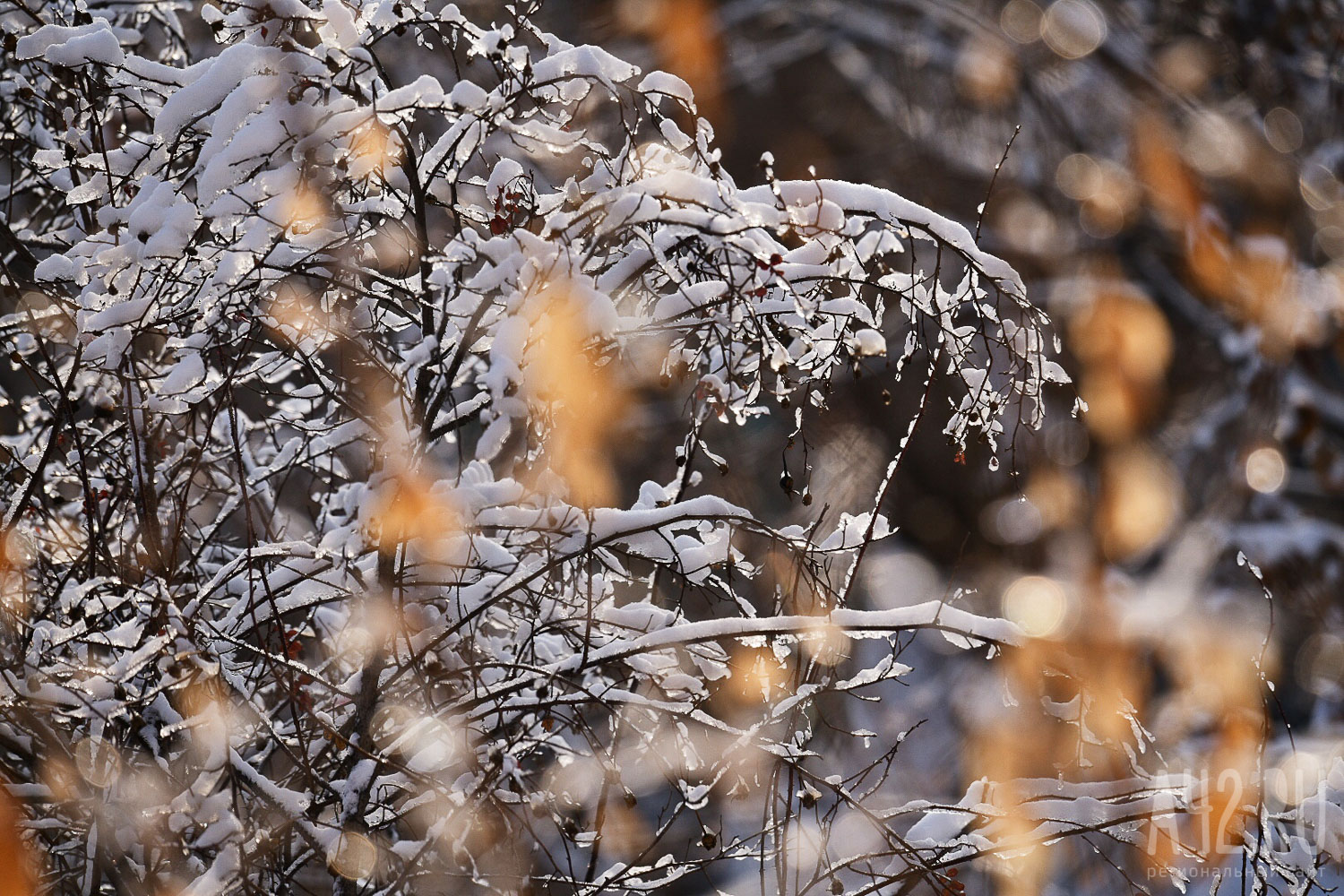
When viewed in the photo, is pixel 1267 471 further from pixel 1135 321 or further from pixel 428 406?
pixel 428 406

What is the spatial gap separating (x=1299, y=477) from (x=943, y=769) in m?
3.83

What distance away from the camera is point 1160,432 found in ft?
25.2

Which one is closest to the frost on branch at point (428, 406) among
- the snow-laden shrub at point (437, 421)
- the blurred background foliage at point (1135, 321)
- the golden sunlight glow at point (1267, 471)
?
the snow-laden shrub at point (437, 421)

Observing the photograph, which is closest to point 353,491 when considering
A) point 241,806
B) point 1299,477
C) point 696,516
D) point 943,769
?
point 241,806

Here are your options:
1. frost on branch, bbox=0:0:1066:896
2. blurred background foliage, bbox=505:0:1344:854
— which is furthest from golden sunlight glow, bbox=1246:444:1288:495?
frost on branch, bbox=0:0:1066:896

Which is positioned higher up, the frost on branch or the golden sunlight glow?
the frost on branch

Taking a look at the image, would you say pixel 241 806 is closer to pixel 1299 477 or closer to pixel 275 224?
pixel 275 224

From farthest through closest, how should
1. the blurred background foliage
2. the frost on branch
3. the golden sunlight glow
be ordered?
1. the golden sunlight glow
2. the blurred background foliage
3. the frost on branch

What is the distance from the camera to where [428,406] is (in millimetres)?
2096

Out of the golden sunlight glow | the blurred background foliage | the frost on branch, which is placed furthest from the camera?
the golden sunlight glow

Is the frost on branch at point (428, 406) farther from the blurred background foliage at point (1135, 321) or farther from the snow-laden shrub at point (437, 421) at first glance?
the blurred background foliage at point (1135, 321)

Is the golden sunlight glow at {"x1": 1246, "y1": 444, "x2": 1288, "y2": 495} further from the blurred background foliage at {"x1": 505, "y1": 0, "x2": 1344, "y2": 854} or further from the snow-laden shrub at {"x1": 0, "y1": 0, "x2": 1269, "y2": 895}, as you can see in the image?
the snow-laden shrub at {"x1": 0, "y1": 0, "x2": 1269, "y2": 895}

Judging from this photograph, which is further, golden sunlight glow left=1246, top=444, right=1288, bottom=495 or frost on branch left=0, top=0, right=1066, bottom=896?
golden sunlight glow left=1246, top=444, right=1288, bottom=495

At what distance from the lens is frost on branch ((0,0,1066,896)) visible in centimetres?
162
